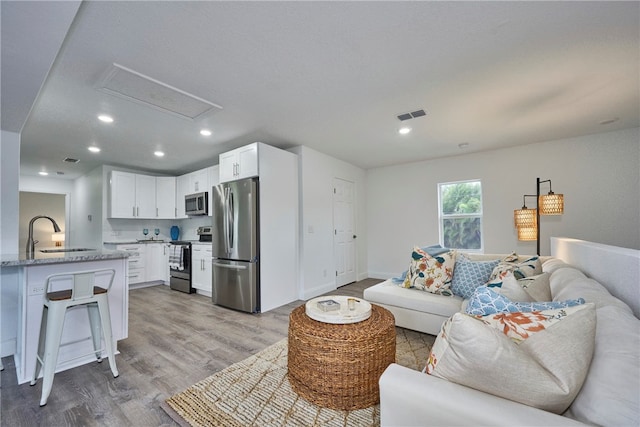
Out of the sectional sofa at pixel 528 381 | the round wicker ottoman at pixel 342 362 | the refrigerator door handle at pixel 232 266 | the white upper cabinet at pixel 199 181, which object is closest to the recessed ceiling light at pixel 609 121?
the sectional sofa at pixel 528 381

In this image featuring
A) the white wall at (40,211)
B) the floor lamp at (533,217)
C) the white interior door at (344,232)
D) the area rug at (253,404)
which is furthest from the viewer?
the white wall at (40,211)

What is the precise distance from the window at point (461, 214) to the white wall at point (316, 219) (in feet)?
6.57

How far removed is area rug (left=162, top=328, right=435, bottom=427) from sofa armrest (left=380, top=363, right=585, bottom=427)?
851mm

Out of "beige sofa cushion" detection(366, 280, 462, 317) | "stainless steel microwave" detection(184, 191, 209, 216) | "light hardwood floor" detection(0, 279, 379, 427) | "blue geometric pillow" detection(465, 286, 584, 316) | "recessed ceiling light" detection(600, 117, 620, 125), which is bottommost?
"light hardwood floor" detection(0, 279, 379, 427)

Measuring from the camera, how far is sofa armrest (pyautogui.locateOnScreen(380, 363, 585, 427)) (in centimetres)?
76

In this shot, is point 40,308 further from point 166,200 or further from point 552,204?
point 552,204

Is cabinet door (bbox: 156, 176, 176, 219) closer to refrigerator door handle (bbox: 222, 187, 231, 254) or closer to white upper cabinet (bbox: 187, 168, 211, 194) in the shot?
white upper cabinet (bbox: 187, 168, 211, 194)

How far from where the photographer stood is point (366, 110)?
301 centimetres

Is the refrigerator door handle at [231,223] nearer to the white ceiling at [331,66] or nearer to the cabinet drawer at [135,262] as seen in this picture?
the white ceiling at [331,66]

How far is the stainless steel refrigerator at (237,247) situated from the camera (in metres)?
3.65

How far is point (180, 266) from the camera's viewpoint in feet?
16.3

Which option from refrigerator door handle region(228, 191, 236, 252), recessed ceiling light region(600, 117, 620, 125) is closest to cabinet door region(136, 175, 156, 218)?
refrigerator door handle region(228, 191, 236, 252)

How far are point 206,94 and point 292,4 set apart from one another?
137 cm

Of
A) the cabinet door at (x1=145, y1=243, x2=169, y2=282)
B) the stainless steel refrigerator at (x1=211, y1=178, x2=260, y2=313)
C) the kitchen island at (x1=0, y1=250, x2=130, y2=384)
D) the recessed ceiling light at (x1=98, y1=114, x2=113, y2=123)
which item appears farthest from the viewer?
the cabinet door at (x1=145, y1=243, x2=169, y2=282)
